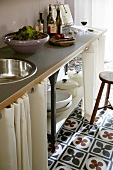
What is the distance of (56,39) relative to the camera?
2.18m

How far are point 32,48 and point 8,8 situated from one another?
494 mm

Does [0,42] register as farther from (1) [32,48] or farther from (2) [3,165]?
(2) [3,165]

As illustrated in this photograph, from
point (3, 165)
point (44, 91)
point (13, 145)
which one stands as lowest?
point (3, 165)

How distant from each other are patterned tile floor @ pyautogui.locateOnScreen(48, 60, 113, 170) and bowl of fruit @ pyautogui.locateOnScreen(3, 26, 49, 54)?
89 cm

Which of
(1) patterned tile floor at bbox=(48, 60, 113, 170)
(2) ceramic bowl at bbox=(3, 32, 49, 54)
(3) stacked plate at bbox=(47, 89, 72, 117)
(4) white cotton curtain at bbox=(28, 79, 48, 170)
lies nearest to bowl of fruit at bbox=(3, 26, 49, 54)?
(2) ceramic bowl at bbox=(3, 32, 49, 54)

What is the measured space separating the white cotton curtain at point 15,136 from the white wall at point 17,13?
3.18 feet

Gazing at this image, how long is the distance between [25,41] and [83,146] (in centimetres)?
106

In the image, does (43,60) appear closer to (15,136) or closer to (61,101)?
(61,101)

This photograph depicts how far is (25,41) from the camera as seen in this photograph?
1688 mm

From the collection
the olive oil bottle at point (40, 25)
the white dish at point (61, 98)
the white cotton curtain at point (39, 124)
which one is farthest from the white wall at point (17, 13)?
the white cotton curtain at point (39, 124)

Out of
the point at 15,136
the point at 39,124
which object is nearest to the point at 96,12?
the point at 39,124

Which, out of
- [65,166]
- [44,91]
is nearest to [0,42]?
[44,91]

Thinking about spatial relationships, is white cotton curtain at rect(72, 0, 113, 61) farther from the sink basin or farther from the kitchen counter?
the sink basin

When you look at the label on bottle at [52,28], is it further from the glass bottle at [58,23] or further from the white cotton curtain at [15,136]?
the white cotton curtain at [15,136]
